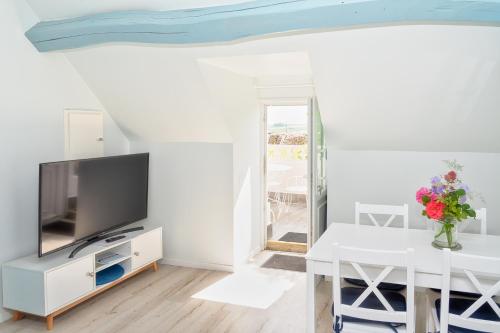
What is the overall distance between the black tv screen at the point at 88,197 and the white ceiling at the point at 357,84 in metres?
0.62

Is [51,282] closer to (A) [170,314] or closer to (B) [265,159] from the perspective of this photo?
(A) [170,314]

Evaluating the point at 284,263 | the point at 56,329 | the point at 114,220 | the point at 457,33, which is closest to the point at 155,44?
the point at 114,220

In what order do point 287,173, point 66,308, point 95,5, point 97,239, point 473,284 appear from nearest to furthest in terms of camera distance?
point 473,284, point 95,5, point 66,308, point 97,239, point 287,173

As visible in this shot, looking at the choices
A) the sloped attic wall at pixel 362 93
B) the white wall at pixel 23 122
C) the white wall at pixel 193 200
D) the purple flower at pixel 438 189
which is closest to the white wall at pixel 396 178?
the sloped attic wall at pixel 362 93

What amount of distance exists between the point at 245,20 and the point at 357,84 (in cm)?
109

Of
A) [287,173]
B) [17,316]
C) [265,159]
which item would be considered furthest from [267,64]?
[287,173]

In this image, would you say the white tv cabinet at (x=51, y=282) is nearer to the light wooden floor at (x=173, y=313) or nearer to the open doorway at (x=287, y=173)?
the light wooden floor at (x=173, y=313)

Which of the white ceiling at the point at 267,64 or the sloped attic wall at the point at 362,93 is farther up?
the white ceiling at the point at 267,64

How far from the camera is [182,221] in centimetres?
480

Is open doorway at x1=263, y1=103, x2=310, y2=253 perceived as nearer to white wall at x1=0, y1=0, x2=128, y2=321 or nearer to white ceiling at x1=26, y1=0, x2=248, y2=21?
white wall at x1=0, y1=0, x2=128, y2=321

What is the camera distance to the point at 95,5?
3273 mm

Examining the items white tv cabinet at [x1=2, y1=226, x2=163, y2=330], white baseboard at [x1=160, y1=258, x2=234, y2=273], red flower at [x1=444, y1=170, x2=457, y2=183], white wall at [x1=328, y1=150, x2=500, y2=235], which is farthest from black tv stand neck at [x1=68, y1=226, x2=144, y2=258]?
red flower at [x1=444, y1=170, x2=457, y2=183]

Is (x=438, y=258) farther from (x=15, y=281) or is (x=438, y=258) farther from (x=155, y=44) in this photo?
(x=15, y=281)

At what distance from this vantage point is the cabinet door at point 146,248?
4.25 meters
